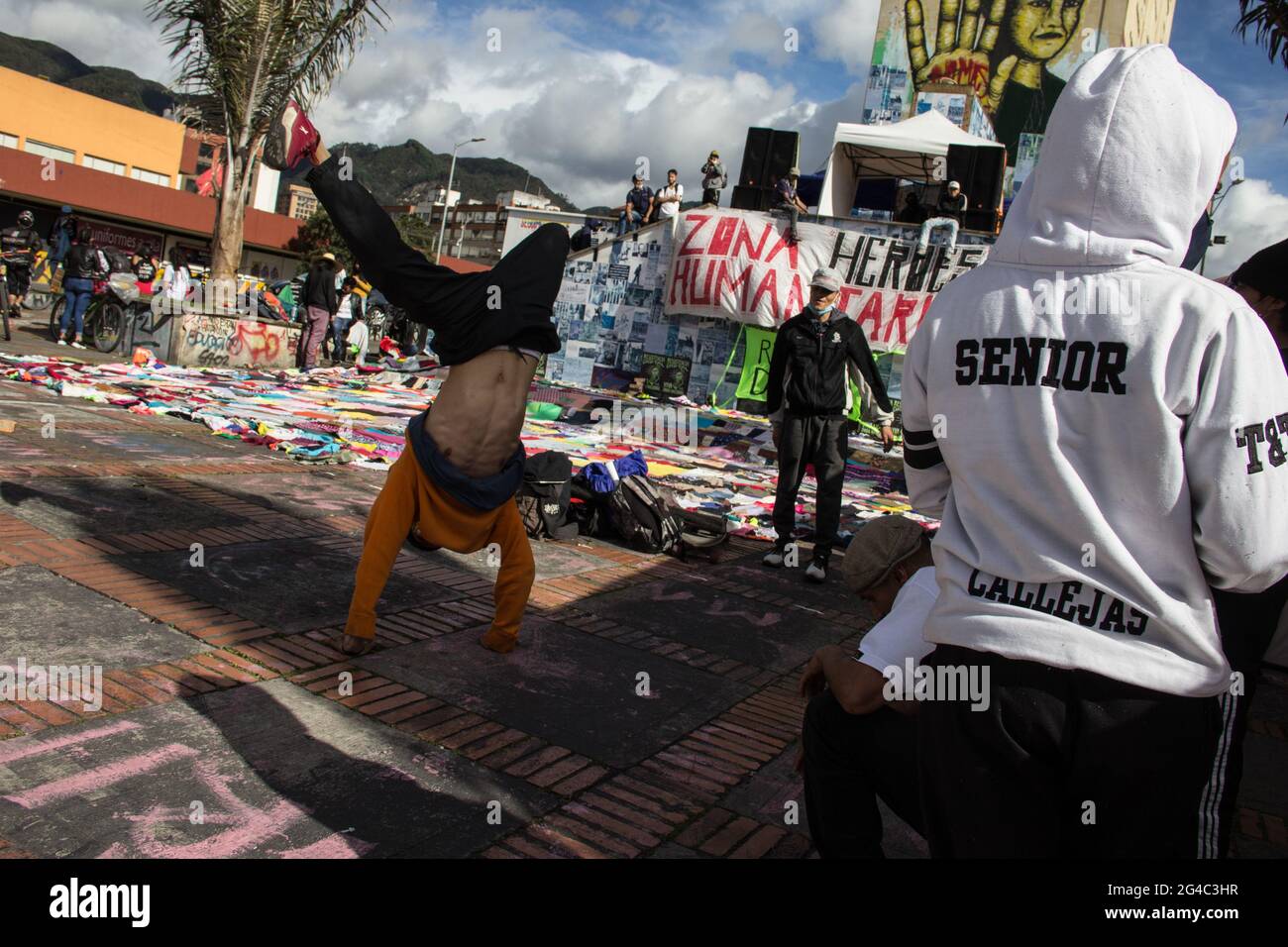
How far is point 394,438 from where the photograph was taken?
9.19m

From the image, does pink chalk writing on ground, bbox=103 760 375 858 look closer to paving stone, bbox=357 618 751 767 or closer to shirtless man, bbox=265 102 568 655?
paving stone, bbox=357 618 751 767

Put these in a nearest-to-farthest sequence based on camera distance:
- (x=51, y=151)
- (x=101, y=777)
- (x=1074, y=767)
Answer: (x=1074, y=767) < (x=101, y=777) < (x=51, y=151)

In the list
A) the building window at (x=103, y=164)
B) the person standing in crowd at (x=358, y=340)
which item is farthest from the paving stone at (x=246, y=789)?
the building window at (x=103, y=164)

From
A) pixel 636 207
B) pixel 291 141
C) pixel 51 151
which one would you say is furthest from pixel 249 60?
pixel 51 151

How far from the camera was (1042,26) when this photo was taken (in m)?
25.5

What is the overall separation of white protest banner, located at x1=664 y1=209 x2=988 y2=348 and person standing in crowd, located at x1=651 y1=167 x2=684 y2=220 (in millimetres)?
1017

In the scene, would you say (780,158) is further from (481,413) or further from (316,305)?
(481,413)

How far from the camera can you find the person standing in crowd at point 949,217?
45.9ft

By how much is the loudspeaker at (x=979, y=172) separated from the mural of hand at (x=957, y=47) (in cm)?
1173

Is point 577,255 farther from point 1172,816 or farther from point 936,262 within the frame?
point 1172,816

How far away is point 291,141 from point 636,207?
1483 cm

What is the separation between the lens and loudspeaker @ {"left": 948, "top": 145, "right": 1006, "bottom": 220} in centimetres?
1549

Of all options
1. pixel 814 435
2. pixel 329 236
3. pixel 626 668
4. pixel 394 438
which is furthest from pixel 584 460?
pixel 329 236

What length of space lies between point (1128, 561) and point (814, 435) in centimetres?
493
